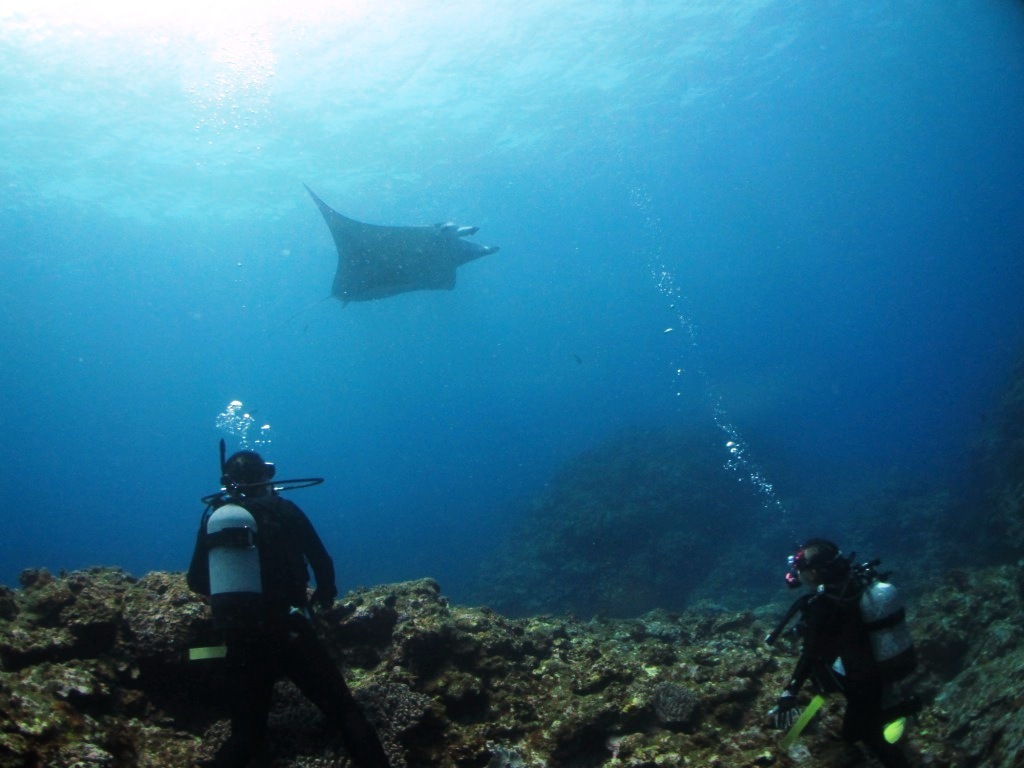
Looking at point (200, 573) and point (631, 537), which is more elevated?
point (631, 537)

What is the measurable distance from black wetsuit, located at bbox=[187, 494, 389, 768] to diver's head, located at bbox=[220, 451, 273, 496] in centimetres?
19

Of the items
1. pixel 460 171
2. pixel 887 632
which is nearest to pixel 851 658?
pixel 887 632

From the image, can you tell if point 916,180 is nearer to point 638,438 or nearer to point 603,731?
point 638,438

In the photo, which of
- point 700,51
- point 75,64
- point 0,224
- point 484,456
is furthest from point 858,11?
point 484,456

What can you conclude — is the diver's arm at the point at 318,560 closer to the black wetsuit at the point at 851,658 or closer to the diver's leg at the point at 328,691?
the diver's leg at the point at 328,691

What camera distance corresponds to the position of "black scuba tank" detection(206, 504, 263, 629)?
144 inches

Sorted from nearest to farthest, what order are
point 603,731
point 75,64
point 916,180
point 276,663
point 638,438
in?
point 276,663, point 603,731, point 75,64, point 638,438, point 916,180

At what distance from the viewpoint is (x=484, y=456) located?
330 ft

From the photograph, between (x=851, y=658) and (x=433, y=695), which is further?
(x=433, y=695)

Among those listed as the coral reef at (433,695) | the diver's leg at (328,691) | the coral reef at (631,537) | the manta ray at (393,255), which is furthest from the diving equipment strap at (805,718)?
the manta ray at (393,255)

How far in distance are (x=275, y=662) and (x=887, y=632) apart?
13.8ft

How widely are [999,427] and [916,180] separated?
142 m

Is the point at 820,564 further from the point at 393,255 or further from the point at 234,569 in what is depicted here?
the point at 393,255

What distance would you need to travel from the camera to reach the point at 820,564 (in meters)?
3.95
